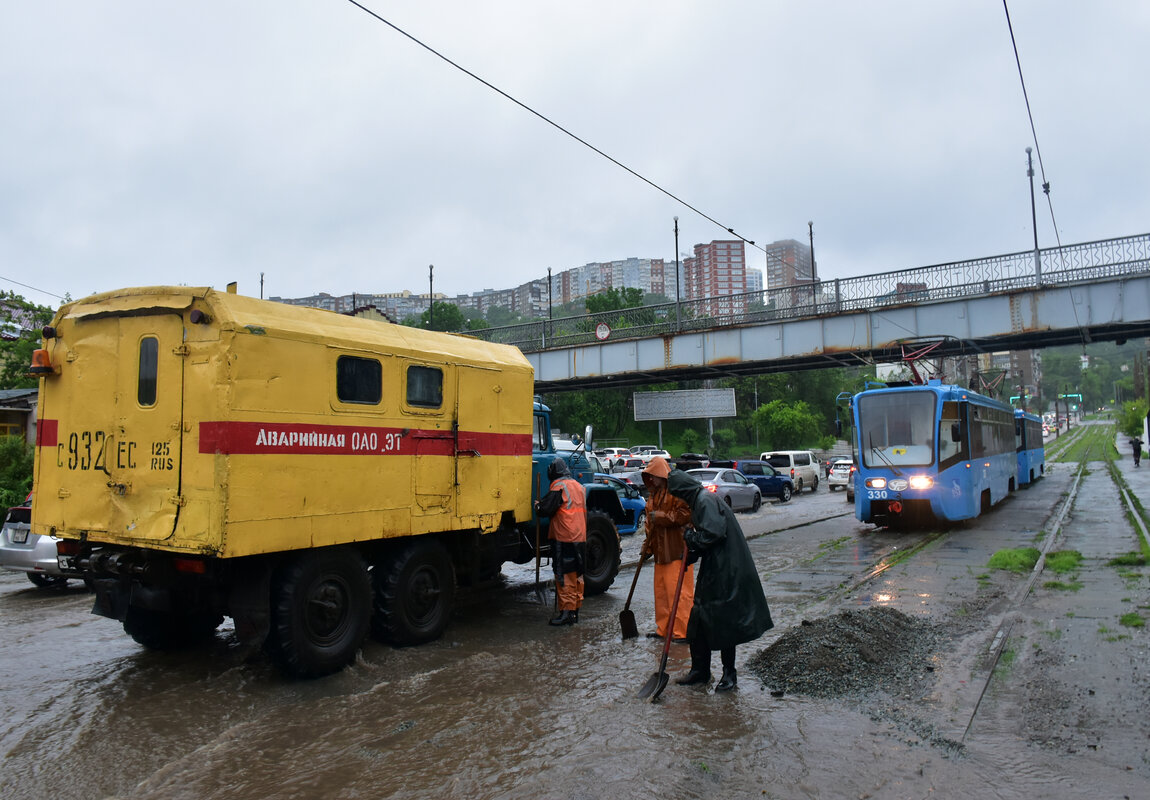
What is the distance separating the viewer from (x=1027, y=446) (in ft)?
92.2

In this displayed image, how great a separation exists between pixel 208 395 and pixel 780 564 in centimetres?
919

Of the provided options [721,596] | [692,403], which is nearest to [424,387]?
[721,596]

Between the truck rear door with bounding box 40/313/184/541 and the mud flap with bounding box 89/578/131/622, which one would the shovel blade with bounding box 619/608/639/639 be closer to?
the truck rear door with bounding box 40/313/184/541

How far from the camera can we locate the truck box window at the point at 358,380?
Answer: 6.23 meters

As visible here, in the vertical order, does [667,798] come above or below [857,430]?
below

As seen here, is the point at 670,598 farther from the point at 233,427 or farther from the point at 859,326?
the point at 859,326

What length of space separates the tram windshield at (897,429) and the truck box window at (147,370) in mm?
13605

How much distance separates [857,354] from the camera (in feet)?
83.1

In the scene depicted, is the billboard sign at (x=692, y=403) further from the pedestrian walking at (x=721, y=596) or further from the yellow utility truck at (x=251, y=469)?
the pedestrian walking at (x=721, y=596)

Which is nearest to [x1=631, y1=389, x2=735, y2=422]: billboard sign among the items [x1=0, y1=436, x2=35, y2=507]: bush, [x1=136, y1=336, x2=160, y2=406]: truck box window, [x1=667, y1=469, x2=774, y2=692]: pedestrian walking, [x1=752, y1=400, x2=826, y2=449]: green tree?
[x1=752, y1=400, x2=826, y2=449]: green tree

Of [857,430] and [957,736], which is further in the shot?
[857,430]

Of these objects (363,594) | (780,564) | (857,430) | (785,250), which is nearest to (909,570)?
(780,564)

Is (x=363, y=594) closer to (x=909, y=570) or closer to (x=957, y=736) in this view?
(x=957, y=736)

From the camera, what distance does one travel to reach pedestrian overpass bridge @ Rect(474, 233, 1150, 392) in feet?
70.0
